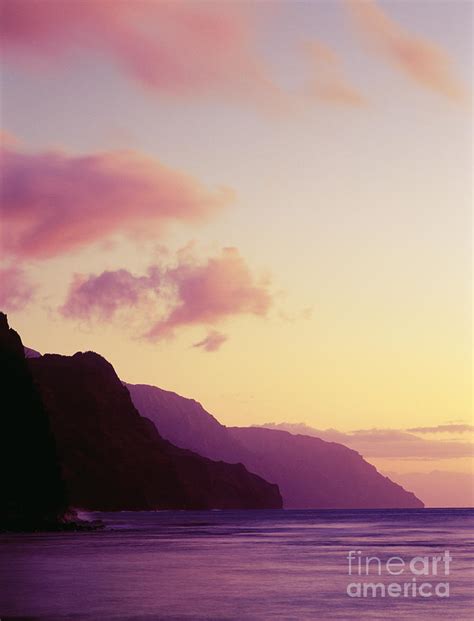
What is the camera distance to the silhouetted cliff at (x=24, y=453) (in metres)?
122

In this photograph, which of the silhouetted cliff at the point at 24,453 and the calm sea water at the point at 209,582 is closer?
the calm sea water at the point at 209,582

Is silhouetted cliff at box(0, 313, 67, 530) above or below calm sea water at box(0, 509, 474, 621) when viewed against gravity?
above

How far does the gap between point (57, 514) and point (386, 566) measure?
68707 millimetres

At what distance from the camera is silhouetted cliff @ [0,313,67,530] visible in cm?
12206

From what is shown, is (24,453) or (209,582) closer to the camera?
(209,582)

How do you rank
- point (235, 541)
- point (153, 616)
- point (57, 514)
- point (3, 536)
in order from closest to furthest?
point (153, 616) → point (3, 536) → point (235, 541) → point (57, 514)

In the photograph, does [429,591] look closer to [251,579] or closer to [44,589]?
[251,579]

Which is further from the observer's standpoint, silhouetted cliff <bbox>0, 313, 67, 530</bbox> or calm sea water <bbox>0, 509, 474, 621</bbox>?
silhouetted cliff <bbox>0, 313, 67, 530</bbox>

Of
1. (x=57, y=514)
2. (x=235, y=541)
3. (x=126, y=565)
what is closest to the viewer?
(x=126, y=565)

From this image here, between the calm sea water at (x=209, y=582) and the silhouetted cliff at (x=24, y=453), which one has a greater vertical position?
the silhouetted cliff at (x=24, y=453)

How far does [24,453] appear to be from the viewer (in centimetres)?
12706

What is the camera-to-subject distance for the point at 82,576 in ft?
195

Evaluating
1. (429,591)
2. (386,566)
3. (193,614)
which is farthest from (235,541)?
(193,614)

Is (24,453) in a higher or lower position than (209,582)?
higher
